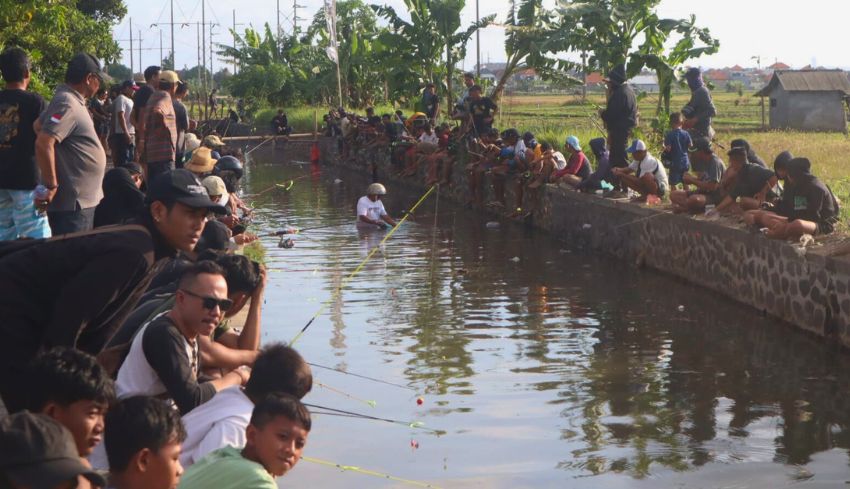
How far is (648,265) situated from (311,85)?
3553cm

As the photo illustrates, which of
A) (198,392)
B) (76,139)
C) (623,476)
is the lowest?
(623,476)

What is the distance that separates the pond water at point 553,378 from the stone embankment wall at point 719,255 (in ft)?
0.78

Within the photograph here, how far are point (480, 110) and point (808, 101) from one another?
2337 cm

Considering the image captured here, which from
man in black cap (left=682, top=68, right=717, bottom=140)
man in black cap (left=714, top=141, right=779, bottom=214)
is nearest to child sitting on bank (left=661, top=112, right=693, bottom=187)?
man in black cap (left=682, top=68, right=717, bottom=140)

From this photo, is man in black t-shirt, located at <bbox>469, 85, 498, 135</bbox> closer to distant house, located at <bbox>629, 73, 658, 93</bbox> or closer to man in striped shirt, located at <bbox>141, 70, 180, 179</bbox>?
man in striped shirt, located at <bbox>141, 70, 180, 179</bbox>

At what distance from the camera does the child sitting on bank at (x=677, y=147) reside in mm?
17781

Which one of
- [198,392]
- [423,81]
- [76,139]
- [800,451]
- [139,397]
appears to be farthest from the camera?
[423,81]

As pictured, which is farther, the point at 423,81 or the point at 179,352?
the point at 423,81

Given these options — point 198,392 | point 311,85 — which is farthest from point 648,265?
point 311,85

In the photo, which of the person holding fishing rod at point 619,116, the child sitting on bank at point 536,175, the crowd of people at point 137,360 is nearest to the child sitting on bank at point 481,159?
the child sitting on bank at point 536,175

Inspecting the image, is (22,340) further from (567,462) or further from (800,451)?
(800,451)

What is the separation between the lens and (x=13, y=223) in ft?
26.9

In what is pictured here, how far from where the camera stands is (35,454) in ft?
9.63

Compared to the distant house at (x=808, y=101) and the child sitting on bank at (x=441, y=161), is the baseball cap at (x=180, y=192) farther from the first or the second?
the distant house at (x=808, y=101)
